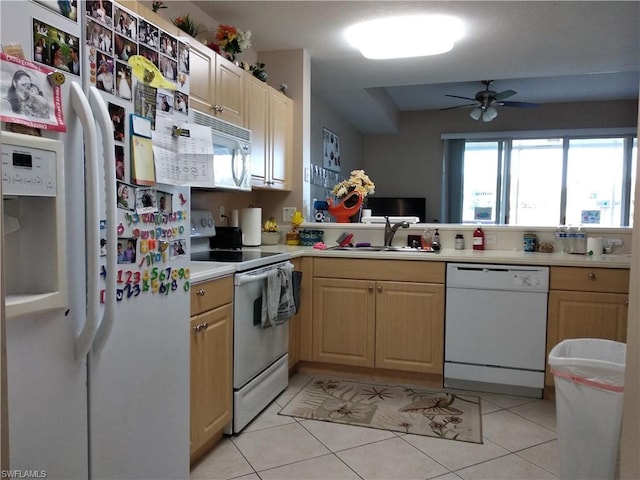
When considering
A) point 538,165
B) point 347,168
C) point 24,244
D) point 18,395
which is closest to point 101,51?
point 24,244

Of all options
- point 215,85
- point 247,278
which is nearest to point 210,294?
point 247,278

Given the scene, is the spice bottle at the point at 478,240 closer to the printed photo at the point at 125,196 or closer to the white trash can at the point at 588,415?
the white trash can at the point at 588,415

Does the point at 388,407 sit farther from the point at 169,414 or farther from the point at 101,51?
the point at 101,51

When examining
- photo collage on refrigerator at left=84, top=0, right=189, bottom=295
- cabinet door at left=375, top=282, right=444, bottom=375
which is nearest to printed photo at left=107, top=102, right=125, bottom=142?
photo collage on refrigerator at left=84, top=0, right=189, bottom=295

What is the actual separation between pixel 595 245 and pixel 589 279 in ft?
1.62

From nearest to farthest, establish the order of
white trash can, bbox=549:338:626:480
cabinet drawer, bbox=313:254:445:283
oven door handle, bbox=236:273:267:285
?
white trash can, bbox=549:338:626:480, oven door handle, bbox=236:273:267:285, cabinet drawer, bbox=313:254:445:283

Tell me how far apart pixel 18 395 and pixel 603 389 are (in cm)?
175

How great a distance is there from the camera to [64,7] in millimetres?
1101

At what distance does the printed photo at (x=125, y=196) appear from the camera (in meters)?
1.30

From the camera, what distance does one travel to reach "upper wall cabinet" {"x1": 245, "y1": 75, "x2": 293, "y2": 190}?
120 inches

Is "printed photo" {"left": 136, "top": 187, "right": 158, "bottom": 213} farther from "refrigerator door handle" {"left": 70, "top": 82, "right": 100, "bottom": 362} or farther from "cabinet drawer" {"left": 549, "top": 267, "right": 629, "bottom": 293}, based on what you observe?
"cabinet drawer" {"left": 549, "top": 267, "right": 629, "bottom": 293}

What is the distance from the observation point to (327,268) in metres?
3.11

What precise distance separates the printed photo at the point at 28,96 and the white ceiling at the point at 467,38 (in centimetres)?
218

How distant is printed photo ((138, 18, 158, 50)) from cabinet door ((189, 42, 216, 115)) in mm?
927
